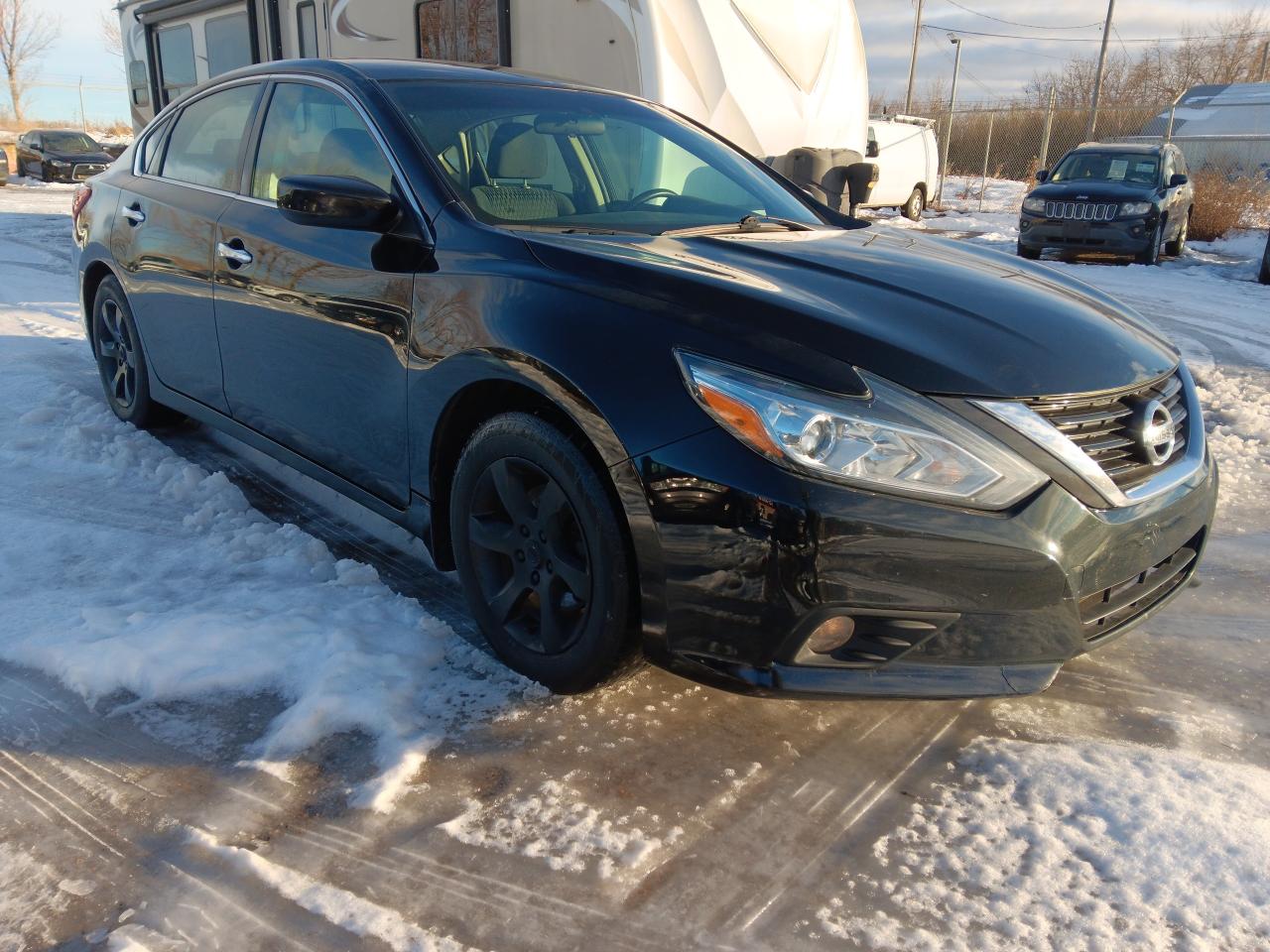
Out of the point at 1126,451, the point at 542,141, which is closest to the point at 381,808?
the point at 1126,451

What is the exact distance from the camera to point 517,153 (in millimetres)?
3105

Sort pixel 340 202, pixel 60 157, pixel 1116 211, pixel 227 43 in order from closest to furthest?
1. pixel 340 202
2. pixel 227 43
3. pixel 1116 211
4. pixel 60 157

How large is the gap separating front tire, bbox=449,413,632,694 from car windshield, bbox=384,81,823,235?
71 cm

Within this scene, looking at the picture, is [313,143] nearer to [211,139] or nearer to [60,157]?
[211,139]

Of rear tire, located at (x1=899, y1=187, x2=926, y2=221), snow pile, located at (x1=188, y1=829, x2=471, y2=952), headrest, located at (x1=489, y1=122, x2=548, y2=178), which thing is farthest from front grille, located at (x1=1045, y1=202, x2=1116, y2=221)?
snow pile, located at (x1=188, y1=829, x2=471, y2=952)

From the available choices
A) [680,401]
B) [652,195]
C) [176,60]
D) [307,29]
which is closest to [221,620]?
[680,401]

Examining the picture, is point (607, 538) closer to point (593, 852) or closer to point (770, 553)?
point (770, 553)

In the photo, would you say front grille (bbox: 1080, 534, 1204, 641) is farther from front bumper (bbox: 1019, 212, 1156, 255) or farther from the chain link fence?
the chain link fence

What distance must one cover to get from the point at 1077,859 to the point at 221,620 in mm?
2233

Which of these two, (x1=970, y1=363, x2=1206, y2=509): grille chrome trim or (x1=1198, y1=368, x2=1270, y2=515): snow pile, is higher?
(x1=970, y1=363, x2=1206, y2=509): grille chrome trim

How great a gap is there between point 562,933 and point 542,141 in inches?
92.8

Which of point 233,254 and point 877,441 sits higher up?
point 233,254

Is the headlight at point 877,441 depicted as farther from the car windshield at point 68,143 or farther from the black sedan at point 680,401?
the car windshield at point 68,143

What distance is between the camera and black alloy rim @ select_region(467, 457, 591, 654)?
2.38m
